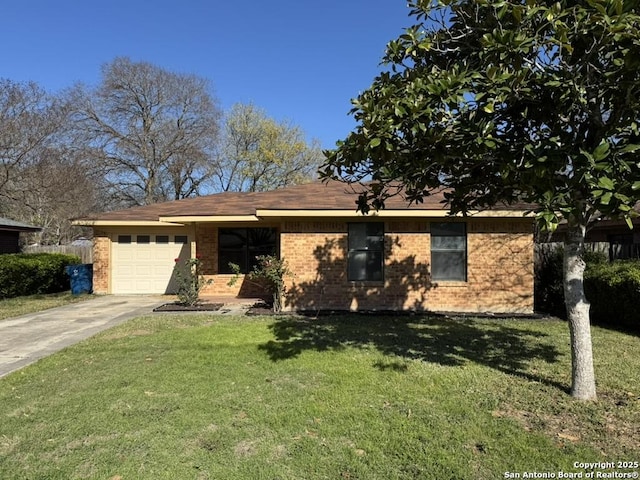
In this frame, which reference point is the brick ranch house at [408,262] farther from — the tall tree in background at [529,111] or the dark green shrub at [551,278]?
the tall tree in background at [529,111]

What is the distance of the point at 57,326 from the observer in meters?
9.53

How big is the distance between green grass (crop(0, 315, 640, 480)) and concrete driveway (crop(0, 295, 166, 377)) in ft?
1.81

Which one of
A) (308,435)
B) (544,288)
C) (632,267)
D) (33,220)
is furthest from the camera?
(33,220)

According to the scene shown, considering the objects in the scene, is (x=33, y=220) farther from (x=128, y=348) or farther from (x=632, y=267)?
(x=632, y=267)

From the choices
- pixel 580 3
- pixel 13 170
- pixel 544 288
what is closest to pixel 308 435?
pixel 580 3

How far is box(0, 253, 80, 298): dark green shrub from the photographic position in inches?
576

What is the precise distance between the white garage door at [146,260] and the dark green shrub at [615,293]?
1197 cm

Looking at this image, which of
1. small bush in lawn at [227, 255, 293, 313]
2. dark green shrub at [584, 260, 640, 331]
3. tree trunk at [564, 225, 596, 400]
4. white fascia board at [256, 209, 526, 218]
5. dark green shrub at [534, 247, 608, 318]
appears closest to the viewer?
tree trunk at [564, 225, 596, 400]

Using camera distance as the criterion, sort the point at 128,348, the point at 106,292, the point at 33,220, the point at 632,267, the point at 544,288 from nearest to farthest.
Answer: the point at 128,348 → the point at 632,267 → the point at 544,288 → the point at 106,292 → the point at 33,220

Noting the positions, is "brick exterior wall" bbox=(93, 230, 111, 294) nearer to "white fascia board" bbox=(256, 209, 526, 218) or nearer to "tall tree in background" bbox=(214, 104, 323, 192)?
"white fascia board" bbox=(256, 209, 526, 218)

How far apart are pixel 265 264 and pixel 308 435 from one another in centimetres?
706

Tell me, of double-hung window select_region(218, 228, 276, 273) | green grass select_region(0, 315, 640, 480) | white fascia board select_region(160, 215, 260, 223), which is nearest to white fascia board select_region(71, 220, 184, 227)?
double-hung window select_region(218, 228, 276, 273)

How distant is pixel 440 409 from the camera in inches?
180

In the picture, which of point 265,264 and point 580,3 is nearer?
point 580,3
